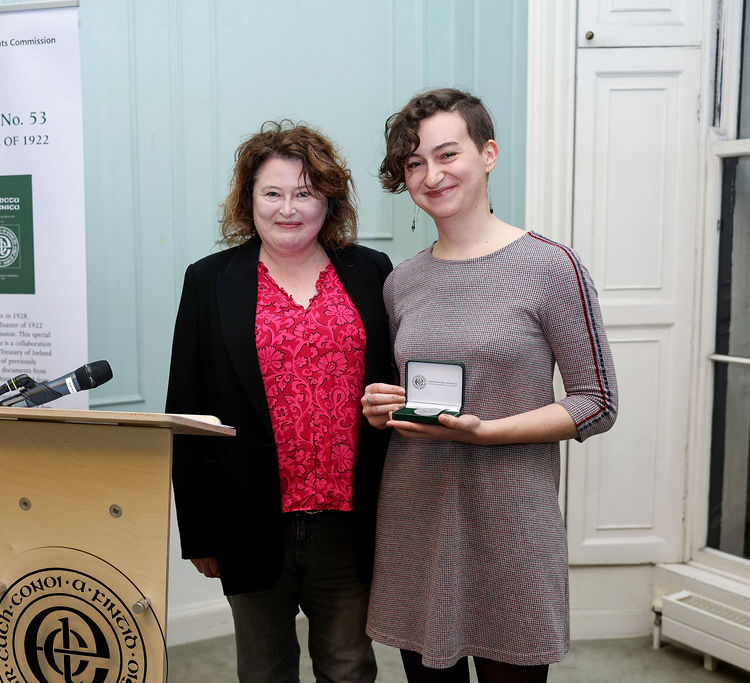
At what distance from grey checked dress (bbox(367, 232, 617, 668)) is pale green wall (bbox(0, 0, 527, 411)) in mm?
1444

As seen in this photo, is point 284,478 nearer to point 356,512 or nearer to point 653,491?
point 356,512

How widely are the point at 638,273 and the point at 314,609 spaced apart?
1.60m

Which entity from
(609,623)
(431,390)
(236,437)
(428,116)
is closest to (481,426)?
(431,390)

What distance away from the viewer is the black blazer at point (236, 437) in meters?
1.46

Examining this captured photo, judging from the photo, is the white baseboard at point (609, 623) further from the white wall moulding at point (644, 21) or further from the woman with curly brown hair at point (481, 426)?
the white wall moulding at point (644, 21)

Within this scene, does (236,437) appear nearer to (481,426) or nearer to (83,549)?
(83,549)

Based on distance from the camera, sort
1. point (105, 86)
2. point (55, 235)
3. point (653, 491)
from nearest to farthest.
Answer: point (55, 235), point (105, 86), point (653, 491)

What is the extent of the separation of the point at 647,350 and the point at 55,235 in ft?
6.04

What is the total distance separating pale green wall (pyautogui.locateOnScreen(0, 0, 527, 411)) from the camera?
2.52m

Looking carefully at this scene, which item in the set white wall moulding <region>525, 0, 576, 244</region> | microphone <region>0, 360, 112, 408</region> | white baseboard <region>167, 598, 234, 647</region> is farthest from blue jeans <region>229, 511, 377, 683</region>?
white wall moulding <region>525, 0, 576, 244</region>

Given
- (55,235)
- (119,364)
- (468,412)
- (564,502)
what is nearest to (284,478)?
(468,412)

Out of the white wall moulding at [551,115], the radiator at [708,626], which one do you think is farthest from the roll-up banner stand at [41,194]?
the radiator at [708,626]

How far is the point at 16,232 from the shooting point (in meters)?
1.86

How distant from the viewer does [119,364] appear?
8.54ft
